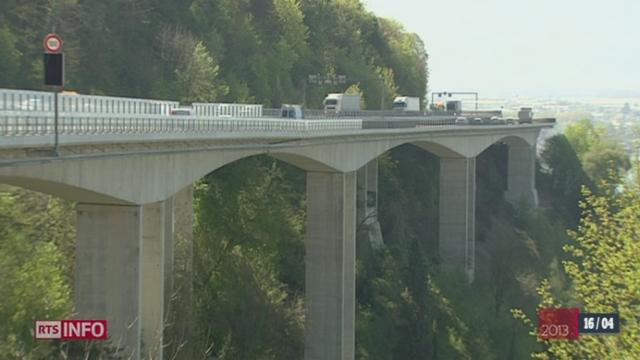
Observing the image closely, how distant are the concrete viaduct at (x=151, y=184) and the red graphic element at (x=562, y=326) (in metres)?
10.8

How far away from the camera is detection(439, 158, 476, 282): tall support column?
76438 millimetres

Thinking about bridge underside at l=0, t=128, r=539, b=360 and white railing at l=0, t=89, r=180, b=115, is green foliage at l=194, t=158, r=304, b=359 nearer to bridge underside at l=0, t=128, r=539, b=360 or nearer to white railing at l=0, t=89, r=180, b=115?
Answer: bridge underside at l=0, t=128, r=539, b=360

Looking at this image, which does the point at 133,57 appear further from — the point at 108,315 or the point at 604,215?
the point at 604,215

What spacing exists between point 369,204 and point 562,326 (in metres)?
48.8

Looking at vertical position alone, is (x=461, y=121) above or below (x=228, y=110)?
above

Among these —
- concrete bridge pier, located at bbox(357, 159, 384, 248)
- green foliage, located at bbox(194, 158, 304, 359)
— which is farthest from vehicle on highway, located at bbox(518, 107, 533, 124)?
green foliage, located at bbox(194, 158, 304, 359)

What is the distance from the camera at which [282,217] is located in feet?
178

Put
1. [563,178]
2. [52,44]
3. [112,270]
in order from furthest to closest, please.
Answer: [563,178] < [112,270] < [52,44]

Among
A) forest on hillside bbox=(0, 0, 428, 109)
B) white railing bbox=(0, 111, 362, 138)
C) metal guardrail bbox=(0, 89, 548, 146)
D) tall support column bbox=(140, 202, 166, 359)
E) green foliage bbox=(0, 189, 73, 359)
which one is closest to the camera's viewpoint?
white railing bbox=(0, 111, 362, 138)

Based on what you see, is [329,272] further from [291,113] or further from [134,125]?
[134,125]

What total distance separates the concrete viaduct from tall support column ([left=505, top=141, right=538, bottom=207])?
4701 centimetres

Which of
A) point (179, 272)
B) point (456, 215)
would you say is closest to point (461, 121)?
point (456, 215)

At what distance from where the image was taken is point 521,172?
4033 inches

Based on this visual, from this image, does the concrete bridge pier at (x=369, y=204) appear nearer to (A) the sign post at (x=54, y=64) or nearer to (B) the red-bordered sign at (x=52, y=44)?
(A) the sign post at (x=54, y=64)
